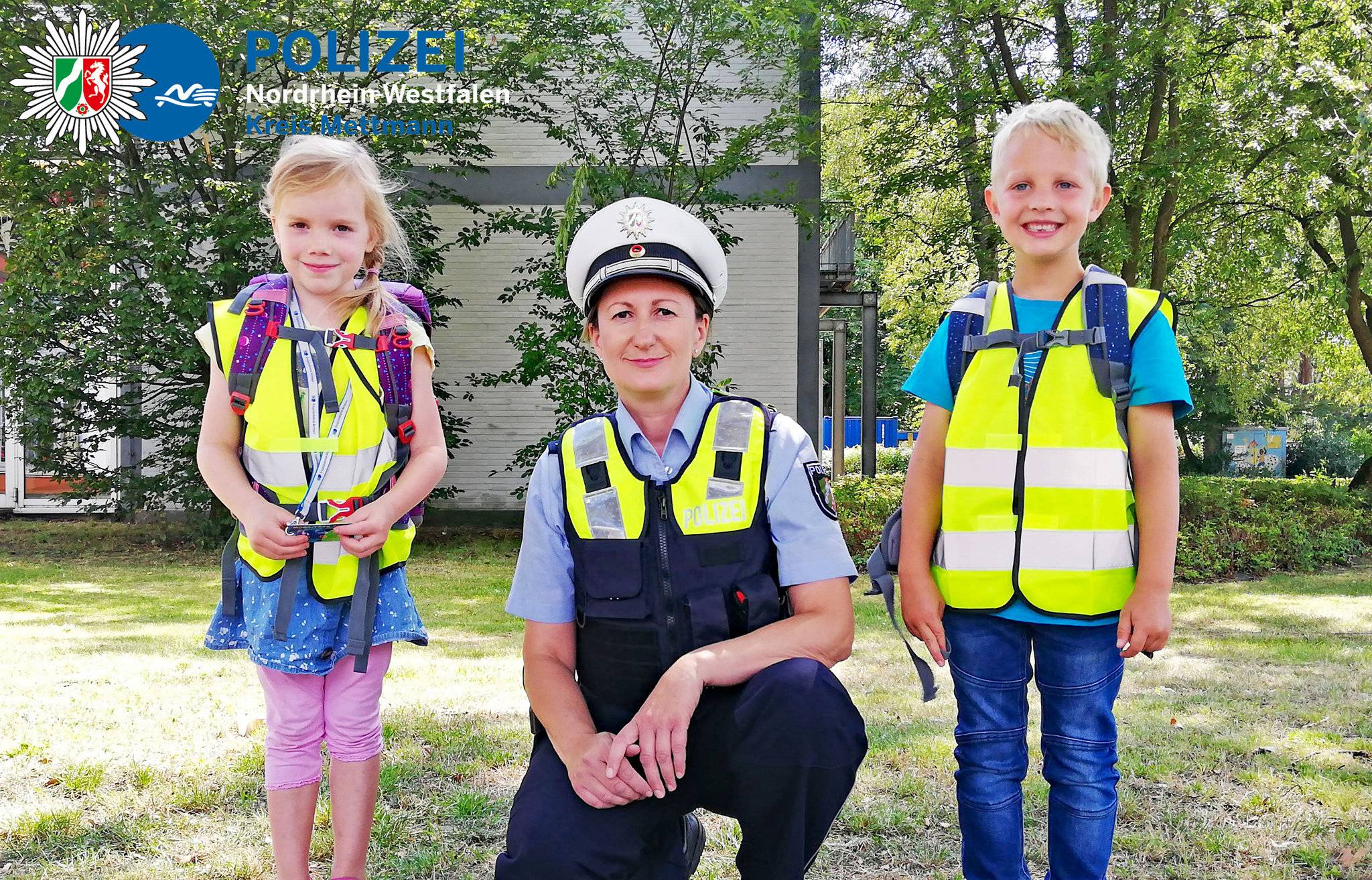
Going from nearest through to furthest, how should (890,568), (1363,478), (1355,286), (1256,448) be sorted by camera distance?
1. (890,568)
2. (1355,286)
3. (1363,478)
4. (1256,448)

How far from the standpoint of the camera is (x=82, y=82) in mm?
11383

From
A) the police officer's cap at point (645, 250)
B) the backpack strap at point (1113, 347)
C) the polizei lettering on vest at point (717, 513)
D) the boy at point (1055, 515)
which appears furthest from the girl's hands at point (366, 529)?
the backpack strap at point (1113, 347)

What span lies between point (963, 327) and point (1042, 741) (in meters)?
1.02

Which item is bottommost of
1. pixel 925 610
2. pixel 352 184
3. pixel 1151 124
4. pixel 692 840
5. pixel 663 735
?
pixel 692 840

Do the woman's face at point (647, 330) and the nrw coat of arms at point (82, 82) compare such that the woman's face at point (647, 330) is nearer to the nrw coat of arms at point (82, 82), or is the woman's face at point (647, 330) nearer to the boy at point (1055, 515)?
the boy at point (1055, 515)

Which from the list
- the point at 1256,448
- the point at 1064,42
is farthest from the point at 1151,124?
the point at 1256,448

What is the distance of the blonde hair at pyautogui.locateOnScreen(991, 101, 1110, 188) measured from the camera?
246 cm

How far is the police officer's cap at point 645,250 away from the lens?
216 cm

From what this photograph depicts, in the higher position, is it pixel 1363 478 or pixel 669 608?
pixel 669 608

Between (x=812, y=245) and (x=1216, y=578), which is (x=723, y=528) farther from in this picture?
(x=812, y=245)

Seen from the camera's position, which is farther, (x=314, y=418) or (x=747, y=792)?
(x=314, y=418)

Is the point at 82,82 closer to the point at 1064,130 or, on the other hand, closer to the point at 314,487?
the point at 314,487

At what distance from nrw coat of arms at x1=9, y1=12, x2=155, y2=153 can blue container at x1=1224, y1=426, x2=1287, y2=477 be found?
23.6 metres

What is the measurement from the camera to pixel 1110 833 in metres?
2.38
